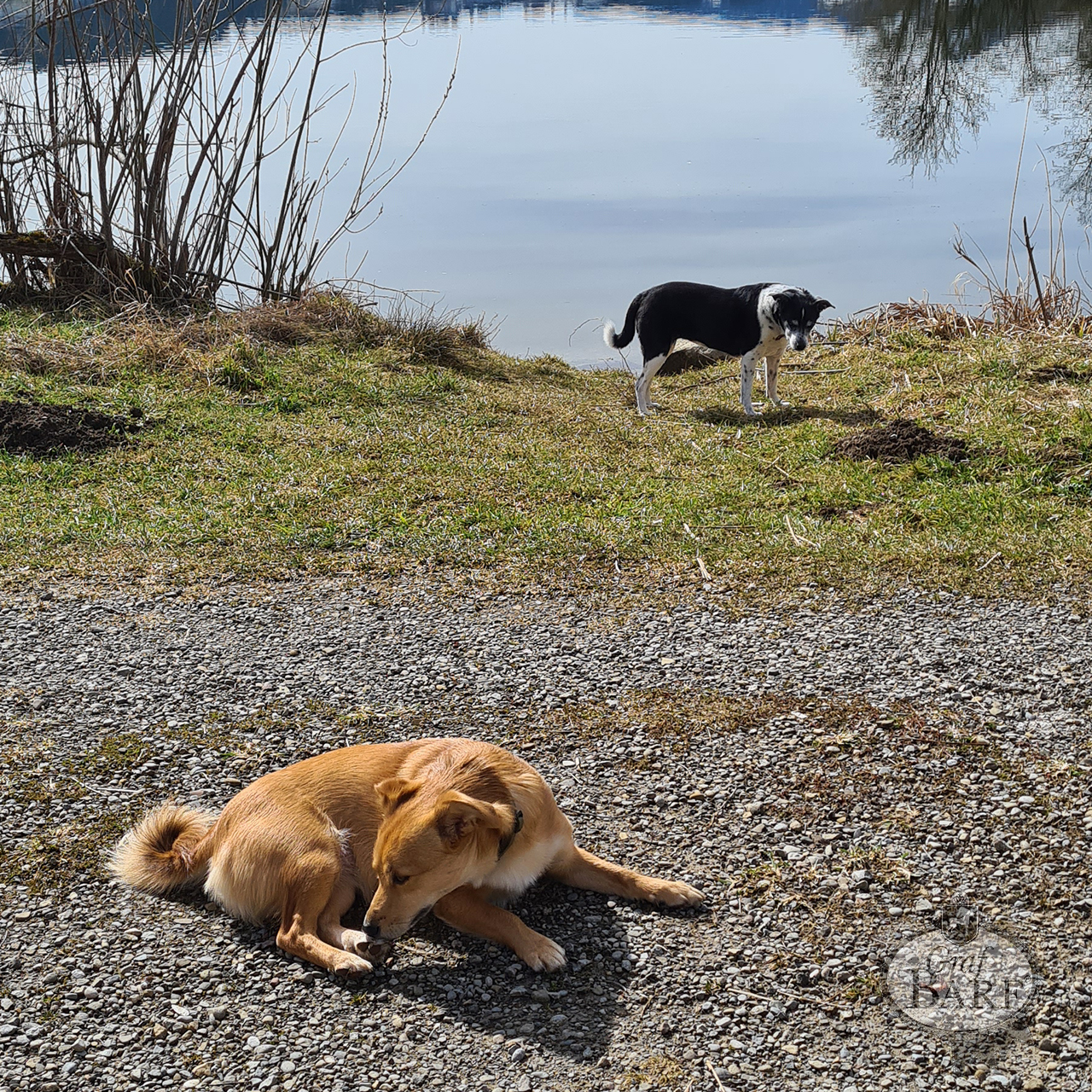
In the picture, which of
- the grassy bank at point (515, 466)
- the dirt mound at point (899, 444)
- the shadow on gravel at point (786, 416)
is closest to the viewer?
the grassy bank at point (515, 466)

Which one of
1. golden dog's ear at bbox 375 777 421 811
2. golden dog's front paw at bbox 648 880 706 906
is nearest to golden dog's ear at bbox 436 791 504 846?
golden dog's ear at bbox 375 777 421 811

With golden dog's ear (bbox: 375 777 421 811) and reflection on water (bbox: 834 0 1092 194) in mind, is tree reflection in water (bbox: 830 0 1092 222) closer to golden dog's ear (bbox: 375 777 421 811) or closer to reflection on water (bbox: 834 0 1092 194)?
reflection on water (bbox: 834 0 1092 194)

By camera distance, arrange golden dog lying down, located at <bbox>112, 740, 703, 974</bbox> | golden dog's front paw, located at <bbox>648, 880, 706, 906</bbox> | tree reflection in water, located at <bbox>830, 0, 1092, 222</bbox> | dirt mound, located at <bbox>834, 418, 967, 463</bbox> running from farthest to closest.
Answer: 1. tree reflection in water, located at <bbox>830, 0, 1092, 222</bbox>
2. dirt mound, located at <bbox>834, 418, 967, 463</bbox>
3. golden dog's front paw, located at <bbox>648, 880, 706, 906</bbox>
4. golden dog lying down, located at <bbox>112, 740, 703, 974</bbox>

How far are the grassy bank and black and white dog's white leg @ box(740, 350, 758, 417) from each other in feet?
0.75

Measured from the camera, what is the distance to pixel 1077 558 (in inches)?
213

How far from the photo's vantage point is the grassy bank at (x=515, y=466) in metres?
5.77

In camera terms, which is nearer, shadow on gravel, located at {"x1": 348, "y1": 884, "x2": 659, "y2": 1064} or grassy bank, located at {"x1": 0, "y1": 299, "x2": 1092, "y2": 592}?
shadow on gravel, located at {"x1": 348, "y1": 884, "x2": 659, "y2": 1064}

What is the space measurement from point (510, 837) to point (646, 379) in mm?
6753

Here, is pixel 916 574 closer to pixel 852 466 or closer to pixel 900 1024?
pixel 852 466

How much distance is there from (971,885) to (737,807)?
77 centimetres

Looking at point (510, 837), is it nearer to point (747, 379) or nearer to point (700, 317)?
point (747, 379)

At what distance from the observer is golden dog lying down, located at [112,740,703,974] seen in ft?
8.95

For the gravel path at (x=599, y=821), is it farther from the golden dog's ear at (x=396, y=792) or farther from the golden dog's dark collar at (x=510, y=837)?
the golden dog's ear at (x=396, y=792)

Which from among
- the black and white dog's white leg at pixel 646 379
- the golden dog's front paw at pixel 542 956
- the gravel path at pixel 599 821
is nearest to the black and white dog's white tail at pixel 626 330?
the black and white dog's white leg at pixel 646 379
